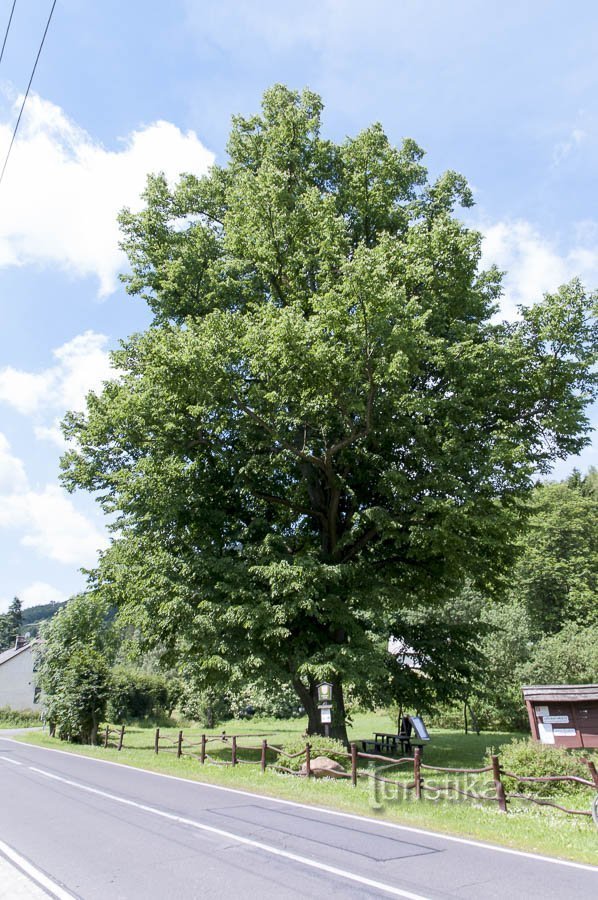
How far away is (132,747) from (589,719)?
2073cm

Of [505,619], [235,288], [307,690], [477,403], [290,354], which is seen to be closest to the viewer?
[290,354]

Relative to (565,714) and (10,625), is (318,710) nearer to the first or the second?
(565,714)

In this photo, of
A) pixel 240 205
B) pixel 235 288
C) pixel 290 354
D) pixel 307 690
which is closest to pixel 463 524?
pixel 290 354

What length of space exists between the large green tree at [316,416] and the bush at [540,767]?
4.86 m

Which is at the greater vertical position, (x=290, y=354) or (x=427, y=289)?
(x=427, y=289)

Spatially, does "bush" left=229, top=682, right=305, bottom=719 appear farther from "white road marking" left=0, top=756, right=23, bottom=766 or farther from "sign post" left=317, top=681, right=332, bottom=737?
"sign post" left=317, top=681, right=332, bottom=737

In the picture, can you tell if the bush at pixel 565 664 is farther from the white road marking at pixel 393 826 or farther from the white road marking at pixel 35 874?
the white road marking at pixel 35 874

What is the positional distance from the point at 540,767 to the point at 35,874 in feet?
29.0

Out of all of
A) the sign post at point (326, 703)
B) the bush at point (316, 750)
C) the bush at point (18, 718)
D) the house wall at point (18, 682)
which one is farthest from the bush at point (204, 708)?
the sign post at point (326, 703)

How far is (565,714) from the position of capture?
13812 millimetres

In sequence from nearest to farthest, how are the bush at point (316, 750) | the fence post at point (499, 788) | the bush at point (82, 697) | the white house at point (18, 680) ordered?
the fence post at point (499, 788) → the bush at point (316, 750) → the bush at point (82, 697) → the white house at point (18, 680)

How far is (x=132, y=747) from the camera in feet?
86.2

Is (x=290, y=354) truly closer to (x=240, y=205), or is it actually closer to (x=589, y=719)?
(x=240, y=205)

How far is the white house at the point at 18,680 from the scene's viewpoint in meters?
58.5
